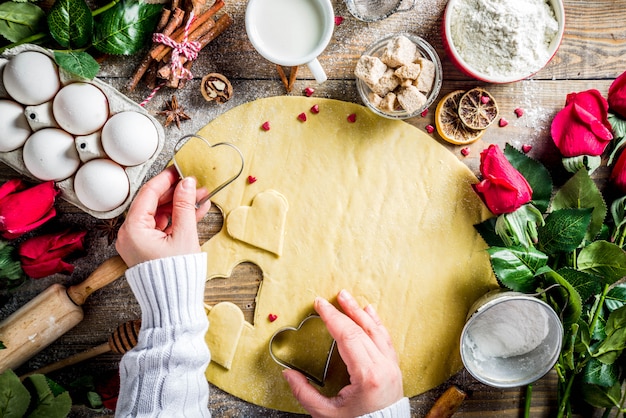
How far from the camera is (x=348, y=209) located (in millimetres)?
1227

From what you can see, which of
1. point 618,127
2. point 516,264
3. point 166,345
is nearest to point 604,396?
point 516,264

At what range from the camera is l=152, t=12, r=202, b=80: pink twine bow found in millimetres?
1154

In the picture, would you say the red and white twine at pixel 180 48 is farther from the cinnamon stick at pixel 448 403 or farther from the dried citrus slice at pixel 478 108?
the cinnamon stick at pixel 448 403

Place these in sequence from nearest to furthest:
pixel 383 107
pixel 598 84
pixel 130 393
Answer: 1. pixel 130 393
2. pixel 383 107
3. pixel 598 84

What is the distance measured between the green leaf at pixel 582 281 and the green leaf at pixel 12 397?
1148 mm

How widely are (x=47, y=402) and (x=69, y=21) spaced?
2.67 ft

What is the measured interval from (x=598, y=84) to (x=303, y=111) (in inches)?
29.4

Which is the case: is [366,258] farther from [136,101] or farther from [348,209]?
[136,101]

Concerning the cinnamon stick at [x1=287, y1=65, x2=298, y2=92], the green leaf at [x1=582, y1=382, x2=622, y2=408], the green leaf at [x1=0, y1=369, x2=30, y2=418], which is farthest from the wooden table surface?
the green leaf at [x1=0, y1=369, x2=30, y2=418]

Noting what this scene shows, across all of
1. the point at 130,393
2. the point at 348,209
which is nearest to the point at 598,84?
the point at 348,209

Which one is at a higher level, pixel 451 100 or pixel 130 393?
pixel 451 100

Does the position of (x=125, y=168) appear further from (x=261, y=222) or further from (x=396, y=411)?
(x=396, y=411)

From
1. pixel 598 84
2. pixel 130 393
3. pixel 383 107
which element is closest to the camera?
pixel 130 393

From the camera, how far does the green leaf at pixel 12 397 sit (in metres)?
1.00
